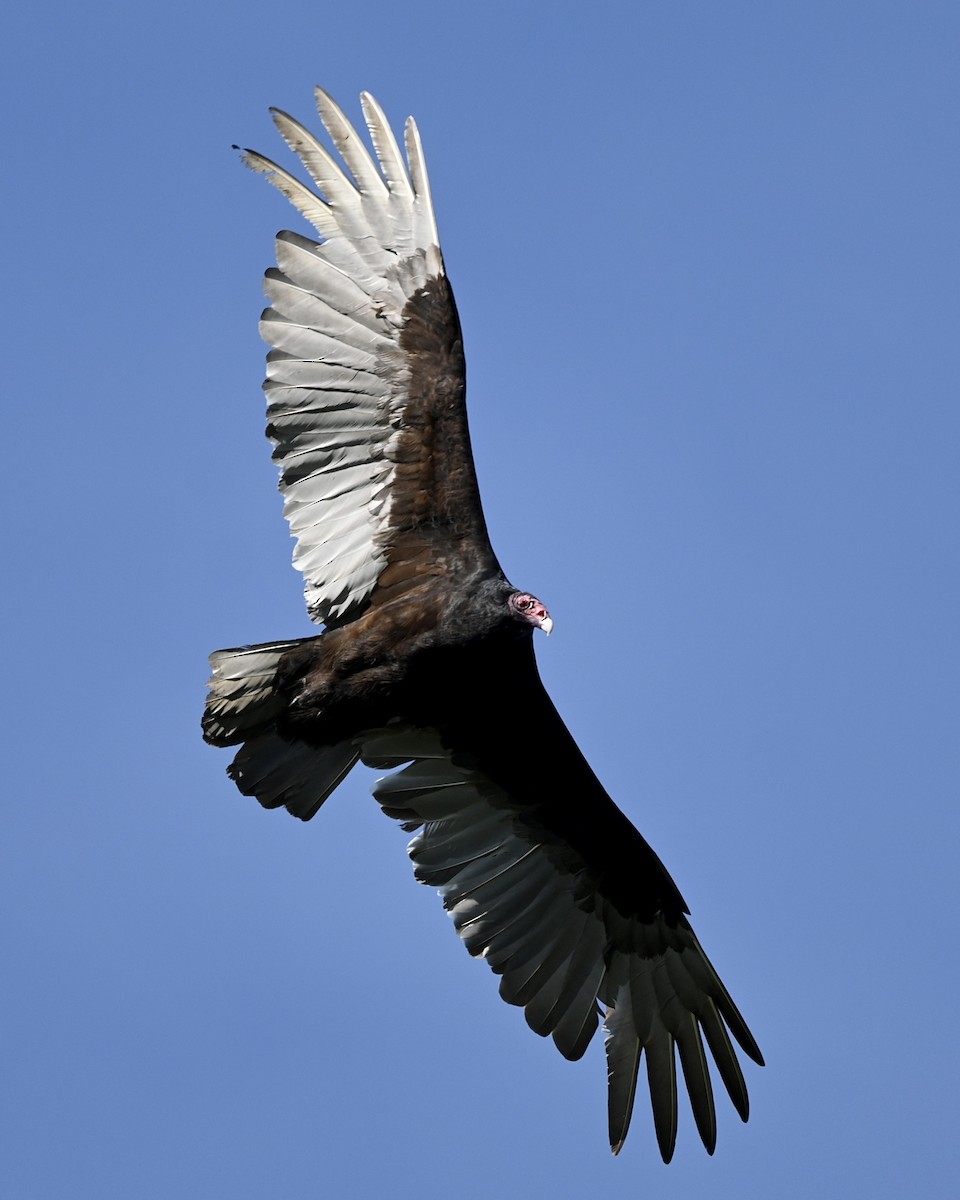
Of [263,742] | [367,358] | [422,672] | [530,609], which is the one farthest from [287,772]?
[367,358]

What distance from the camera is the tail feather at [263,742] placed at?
959cm

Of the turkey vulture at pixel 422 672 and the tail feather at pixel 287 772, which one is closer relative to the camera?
the turkey vulture at pixel 422 672

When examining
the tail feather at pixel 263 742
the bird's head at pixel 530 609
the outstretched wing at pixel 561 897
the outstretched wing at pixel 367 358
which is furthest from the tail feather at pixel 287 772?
the bird's head at pixel 530 609

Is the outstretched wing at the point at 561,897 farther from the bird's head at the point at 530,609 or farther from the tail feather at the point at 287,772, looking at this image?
the bird's head at the point at 530,609

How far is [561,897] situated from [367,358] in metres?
3.41

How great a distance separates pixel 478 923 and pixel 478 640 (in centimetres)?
194

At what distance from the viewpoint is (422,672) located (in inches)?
379

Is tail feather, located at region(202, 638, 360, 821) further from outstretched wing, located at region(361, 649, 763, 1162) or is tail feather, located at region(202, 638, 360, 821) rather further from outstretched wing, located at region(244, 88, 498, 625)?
outstretched wing, located at region(244, 88, 498, 625)

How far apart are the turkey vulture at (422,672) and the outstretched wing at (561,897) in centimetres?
1

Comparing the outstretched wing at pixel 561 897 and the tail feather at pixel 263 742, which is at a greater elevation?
the tail feather at pixel 263 742

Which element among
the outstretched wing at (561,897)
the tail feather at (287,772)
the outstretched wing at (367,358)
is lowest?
the outstretched wing at (561,897)

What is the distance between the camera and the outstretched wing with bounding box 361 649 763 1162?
10.2 m

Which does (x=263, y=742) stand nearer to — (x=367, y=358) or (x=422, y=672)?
(x=422, y=672)

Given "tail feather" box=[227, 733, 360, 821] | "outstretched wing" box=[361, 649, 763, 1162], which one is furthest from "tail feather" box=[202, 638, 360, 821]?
"outstretched wing" box=[361, 649, 763, 1162]
